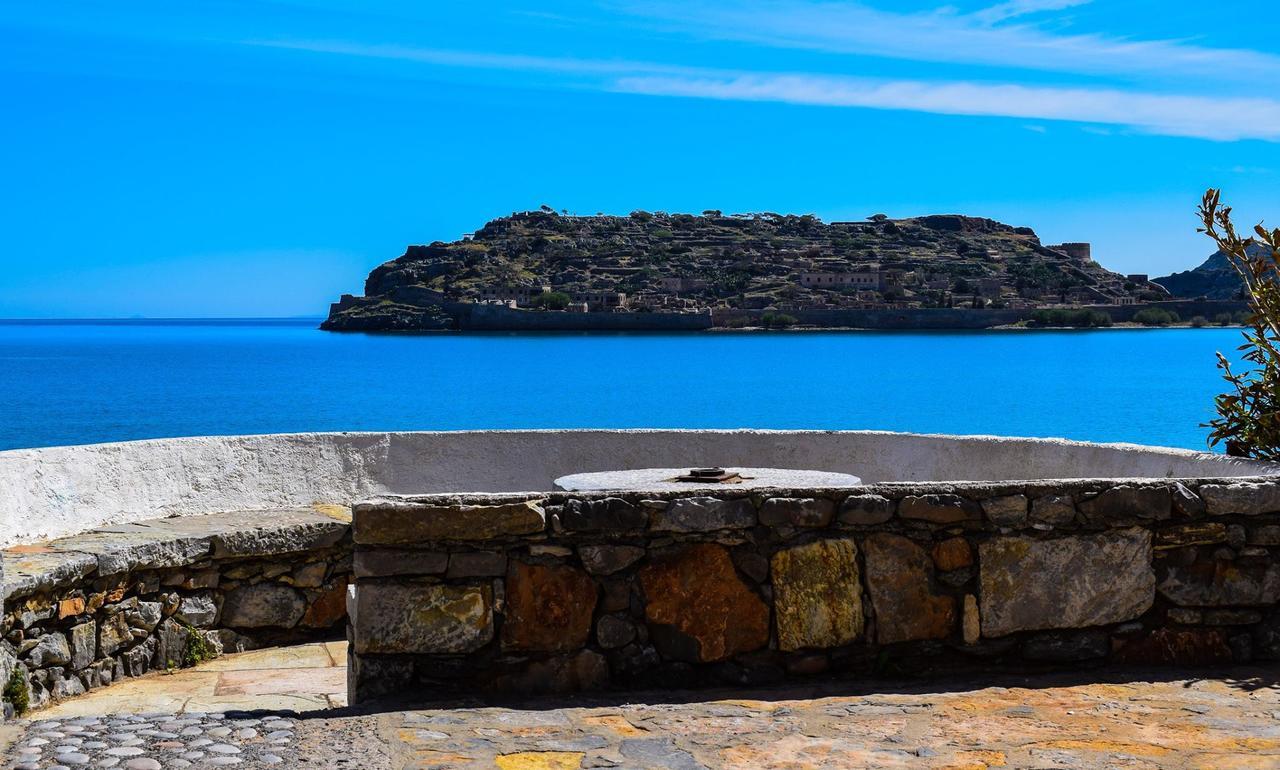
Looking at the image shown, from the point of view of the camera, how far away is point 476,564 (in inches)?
153

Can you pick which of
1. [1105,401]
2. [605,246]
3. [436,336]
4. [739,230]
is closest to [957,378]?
[1105,401]

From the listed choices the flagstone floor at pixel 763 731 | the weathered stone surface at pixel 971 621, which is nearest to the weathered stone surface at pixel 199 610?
the flagstone floor at pixel 763 731

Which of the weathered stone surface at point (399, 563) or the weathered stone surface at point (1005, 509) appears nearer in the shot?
the weathered stone surface at point (399, 563)

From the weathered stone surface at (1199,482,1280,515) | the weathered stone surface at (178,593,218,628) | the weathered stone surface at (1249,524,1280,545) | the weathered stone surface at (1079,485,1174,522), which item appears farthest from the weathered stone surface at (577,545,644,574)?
the weathered stone surface at (178,593,218,628)

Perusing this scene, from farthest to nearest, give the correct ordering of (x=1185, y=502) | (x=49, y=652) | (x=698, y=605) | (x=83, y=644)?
(x=83, y=644), (x=49, y=652), (x=1185, y=502), (x=698, y=605)

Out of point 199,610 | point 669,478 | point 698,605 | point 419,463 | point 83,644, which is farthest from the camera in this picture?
point 419,463

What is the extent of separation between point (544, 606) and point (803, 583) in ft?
2.52

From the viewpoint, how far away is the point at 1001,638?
403 cm

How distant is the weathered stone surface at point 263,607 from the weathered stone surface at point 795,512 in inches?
106

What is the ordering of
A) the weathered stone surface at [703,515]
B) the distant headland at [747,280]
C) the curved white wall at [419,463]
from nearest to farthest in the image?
the weathered stone surface at [703,515] < the curved white wall at [419,463] < the distant headland at [747,280]

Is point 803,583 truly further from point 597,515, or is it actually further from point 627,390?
point 627,390

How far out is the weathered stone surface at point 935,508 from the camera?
3965 millimetres

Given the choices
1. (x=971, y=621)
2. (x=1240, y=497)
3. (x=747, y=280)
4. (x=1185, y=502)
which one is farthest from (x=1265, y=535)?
(x=747, y=280)

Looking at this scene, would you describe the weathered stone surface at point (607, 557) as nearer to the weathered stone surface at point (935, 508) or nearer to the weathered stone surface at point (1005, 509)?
the weathered stone surface at point (935, 508)
